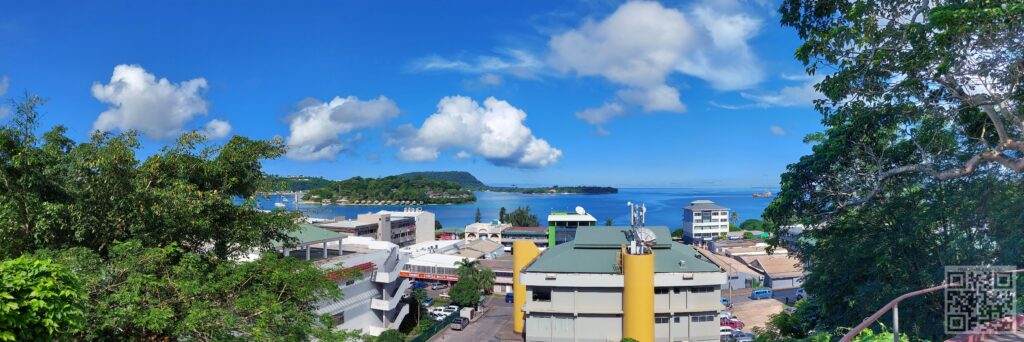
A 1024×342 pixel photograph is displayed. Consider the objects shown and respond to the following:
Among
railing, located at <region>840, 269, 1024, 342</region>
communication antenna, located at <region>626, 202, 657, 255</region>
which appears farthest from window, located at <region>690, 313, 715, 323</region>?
railing, located at <region>840, 269, 1024, 342</region>

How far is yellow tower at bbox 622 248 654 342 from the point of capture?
15.3 metres

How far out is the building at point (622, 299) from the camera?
15.4 m

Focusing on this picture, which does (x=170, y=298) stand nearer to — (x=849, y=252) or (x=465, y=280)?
(x=849, y=252)

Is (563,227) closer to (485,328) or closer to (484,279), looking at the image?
(484,279)

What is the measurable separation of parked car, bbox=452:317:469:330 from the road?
0.65ft

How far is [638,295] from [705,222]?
45104mm

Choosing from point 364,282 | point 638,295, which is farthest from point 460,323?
point 638,295

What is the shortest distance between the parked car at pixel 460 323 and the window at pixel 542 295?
24.0 feet

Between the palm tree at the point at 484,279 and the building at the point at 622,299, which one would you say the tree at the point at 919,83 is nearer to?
the building at the point at 622,299

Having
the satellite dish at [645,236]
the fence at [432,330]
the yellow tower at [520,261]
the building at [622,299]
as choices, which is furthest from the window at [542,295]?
the fence at [432,330]

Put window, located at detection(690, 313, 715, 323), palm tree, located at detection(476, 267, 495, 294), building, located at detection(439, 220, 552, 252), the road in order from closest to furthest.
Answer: window, located at detection(690, 313, 715, 323) < the road < palm tree, located at detection(476, 267, 495, 294) < building, located at detection(439, 220, 552, 252)

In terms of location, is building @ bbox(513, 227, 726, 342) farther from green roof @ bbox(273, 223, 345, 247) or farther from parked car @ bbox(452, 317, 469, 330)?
green roof @ bbox(273, 223, 345, 247)

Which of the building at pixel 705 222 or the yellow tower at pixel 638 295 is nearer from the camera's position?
the yellow tower at pixel 638 295

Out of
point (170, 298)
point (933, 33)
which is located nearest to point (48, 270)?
point (170, 298)
